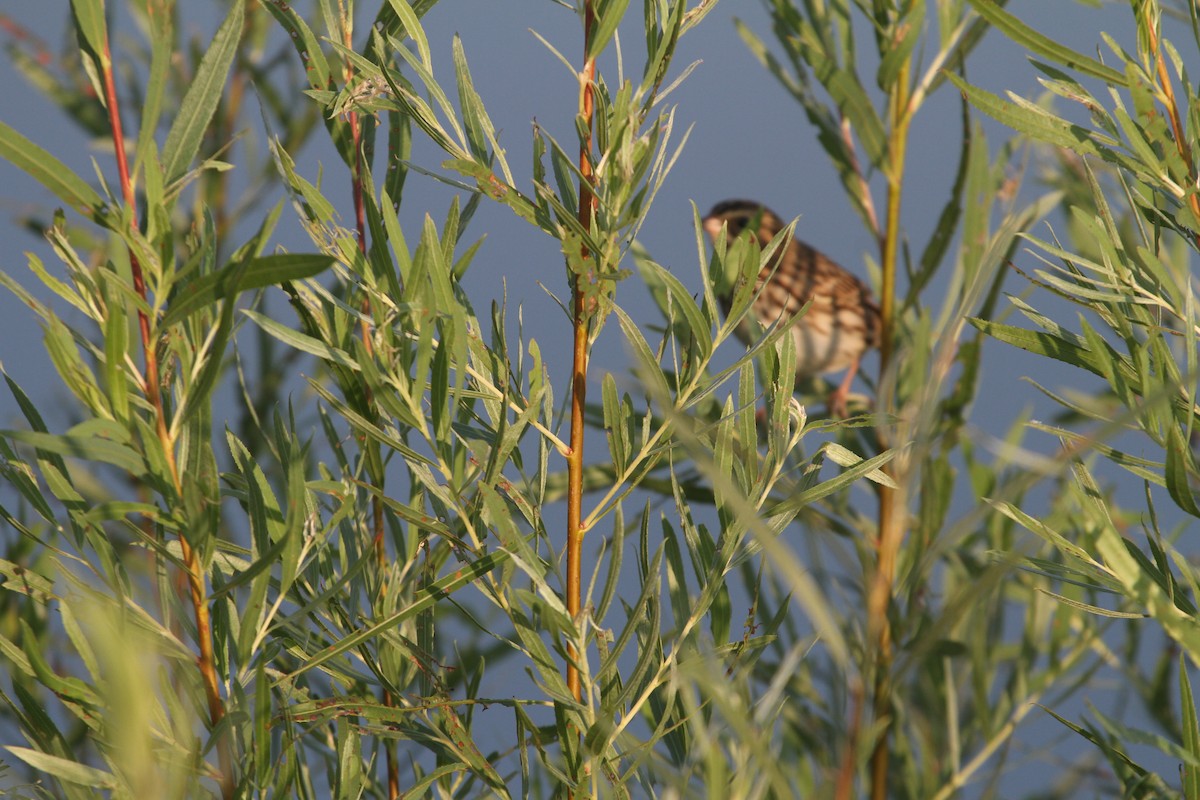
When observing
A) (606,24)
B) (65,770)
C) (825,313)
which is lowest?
(65,770)

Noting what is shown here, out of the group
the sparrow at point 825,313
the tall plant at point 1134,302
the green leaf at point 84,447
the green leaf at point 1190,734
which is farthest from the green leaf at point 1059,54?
the sparrow at point 825,313

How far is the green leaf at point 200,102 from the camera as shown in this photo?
1.07 feet

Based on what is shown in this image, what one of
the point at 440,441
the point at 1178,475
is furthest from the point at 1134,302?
the point at 440,441

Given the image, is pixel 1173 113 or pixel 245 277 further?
pixel 1173 113

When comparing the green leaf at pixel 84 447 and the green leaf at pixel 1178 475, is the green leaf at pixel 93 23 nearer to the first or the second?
the green leaf at pixel 84 447

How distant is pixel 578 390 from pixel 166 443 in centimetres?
12

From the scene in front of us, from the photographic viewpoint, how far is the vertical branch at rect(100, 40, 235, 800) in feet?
1.01

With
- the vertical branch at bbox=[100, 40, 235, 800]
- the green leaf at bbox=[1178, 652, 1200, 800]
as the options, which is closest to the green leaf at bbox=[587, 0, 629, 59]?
the vertical branch at bbox=[100, 40, 235, 800]

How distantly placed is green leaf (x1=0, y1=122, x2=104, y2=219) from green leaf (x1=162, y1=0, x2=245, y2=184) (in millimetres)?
32

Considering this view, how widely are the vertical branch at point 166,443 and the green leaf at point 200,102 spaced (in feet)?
0.05

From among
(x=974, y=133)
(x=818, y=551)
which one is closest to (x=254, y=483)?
(x=818, y=551)

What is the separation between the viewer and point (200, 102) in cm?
33

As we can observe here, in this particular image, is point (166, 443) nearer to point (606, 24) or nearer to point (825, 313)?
point (606, 24)

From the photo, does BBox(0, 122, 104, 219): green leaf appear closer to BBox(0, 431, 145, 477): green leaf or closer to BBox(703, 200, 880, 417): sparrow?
BBox(0, 431, 145, 477): green leaf
